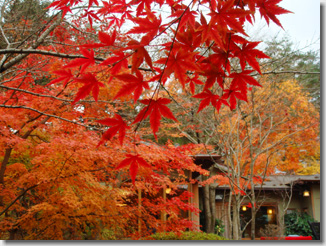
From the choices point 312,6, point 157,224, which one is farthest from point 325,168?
point 157,224

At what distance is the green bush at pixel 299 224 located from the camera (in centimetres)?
739

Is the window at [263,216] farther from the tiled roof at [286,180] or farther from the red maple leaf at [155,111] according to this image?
the red maple leaf at [155,111]

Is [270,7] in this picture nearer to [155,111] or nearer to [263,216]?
[155,111]

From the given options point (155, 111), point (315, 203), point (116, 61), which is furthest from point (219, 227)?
point (116, 61)

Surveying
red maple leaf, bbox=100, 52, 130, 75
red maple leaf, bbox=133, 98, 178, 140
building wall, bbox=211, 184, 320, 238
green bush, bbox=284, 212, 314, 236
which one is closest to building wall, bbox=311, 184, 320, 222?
building wall, bbox=211, 184, 320, 238

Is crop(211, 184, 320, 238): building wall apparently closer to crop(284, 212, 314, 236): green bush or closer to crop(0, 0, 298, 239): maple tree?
crop(284, 212, 314, 236): green bush

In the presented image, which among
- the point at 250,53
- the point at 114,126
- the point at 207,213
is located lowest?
the point at 207,213

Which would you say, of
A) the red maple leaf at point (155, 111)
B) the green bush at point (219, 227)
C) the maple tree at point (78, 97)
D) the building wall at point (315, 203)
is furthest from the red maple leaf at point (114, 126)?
the building wall at point (315, 203)

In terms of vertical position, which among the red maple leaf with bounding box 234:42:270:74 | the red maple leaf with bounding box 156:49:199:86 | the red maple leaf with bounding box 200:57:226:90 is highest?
the red maple leaf with bounding box 234:42:270:74

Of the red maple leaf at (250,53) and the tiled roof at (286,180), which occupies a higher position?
the red maple leaf at (250,53)

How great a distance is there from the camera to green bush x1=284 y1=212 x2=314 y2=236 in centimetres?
739

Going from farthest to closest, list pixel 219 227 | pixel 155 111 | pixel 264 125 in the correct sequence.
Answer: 1. pixel 219 227
2. pixel 264 125
3. pixel 155 111

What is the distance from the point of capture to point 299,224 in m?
7.46

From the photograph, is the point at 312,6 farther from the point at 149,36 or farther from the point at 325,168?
the point at 149,36
